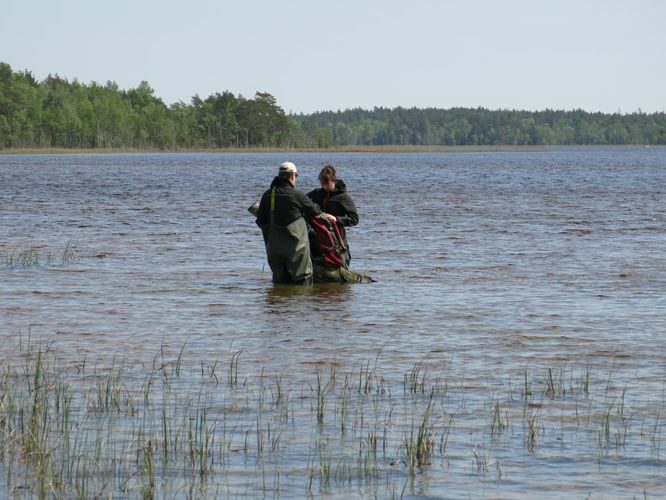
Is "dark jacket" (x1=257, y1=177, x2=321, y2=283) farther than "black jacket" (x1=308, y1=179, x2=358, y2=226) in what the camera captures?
No

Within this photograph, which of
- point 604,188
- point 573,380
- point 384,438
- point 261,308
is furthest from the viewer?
point 604,188

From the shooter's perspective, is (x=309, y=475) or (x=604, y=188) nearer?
(x=309, y=475)

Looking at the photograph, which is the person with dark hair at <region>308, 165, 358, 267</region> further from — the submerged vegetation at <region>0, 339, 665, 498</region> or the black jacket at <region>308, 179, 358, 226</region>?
the submerged vegetation at <region>0, 339, 665, 498</region>

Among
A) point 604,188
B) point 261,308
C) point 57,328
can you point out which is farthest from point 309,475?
point 604,188

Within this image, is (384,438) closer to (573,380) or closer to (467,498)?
(467,498)

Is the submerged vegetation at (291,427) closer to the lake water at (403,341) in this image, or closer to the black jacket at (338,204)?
the lake water at (403,341)

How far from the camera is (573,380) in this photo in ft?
34.4

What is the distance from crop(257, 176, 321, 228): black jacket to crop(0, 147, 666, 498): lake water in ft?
3.69

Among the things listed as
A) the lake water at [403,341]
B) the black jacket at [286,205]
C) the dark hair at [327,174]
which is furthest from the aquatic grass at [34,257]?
the dark hair at [327,174]

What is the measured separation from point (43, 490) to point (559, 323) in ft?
27.4

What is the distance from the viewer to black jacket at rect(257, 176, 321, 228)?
1580 cm

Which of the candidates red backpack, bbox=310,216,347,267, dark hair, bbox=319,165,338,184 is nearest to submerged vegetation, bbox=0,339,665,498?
red backpack, bbox=310,216,347,267

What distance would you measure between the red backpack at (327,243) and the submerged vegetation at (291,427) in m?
5.33

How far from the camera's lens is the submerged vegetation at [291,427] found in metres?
7.41
